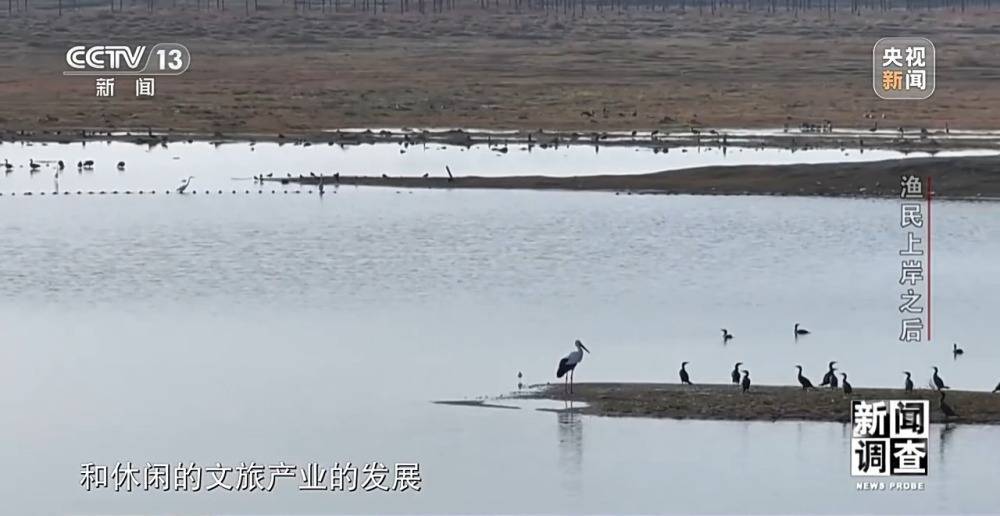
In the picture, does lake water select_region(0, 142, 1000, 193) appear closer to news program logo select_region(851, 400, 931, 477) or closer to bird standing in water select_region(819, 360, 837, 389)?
bird standing in water select_region(819, 360, 837, 389)

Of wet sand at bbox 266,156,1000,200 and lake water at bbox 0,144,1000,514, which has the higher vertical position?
wet sand at bbox 266,156,1000,200

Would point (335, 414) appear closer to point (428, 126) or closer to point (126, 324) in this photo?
point (126, 324)

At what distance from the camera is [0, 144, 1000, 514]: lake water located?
1830 cm

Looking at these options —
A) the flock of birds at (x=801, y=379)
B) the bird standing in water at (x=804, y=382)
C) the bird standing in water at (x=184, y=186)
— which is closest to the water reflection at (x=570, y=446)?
the flock of birds at (x=801, y=379)

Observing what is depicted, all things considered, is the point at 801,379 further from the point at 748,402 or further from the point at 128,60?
the point at 128,60

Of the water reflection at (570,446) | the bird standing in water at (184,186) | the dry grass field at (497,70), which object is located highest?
the dry grass field at (497,70)

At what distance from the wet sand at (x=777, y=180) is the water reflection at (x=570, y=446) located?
26497mm

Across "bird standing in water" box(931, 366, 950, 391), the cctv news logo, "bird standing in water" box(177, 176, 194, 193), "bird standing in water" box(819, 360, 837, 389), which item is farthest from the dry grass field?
"bird standing in water" box(931, 366, 950, 391)

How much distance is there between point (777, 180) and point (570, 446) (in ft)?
98.8

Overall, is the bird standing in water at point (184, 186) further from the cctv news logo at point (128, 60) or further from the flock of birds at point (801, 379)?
the cctv news logo at point (128, 60)

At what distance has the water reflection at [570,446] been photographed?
60.1ft

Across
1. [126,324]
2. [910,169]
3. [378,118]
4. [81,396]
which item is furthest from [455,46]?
[81,396]

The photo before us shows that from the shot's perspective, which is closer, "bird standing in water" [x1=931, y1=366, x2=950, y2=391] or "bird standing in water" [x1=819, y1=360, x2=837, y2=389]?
"bird standing in water" [x1=931, y1=366, x2=950, y2=391]

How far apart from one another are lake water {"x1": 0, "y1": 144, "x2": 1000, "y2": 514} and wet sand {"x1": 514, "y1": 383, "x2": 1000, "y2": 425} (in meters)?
0.42
